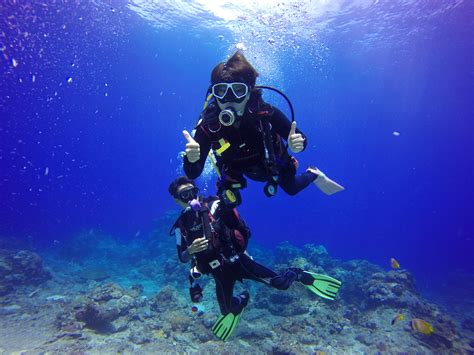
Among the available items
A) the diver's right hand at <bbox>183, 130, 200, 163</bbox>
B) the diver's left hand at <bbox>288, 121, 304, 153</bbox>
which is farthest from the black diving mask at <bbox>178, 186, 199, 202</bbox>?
the diver's left hand at <bbox>288, 121, 304, 153</bbox>

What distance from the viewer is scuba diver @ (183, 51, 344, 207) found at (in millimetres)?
3855

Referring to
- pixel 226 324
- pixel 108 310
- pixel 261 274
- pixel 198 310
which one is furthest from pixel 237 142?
pixel 108 310

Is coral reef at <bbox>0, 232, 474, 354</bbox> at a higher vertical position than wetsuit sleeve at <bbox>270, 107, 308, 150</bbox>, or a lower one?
lower

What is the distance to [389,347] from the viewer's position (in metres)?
8.95

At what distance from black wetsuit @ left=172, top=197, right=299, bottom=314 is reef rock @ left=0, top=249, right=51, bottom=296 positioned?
13.6 m

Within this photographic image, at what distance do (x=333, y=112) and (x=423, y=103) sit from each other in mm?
26947

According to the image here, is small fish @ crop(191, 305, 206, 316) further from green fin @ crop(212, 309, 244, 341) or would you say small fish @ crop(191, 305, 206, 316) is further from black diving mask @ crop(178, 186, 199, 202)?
black diving mask @ crop(178, 186, 199, 202)

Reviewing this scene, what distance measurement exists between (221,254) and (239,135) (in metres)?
2.13

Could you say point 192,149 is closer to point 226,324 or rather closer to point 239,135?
point 239,135

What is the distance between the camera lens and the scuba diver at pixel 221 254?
470cm

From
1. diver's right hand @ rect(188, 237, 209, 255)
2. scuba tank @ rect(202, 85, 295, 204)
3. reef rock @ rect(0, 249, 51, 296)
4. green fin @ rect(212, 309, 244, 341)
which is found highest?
reef rock @ rect(0, 249, 51, 296)

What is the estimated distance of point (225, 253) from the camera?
4797mm

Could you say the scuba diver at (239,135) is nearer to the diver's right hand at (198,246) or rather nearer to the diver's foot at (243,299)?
the diver's right hand at (198,246)

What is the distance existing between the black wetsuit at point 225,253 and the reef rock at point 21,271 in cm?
1365
